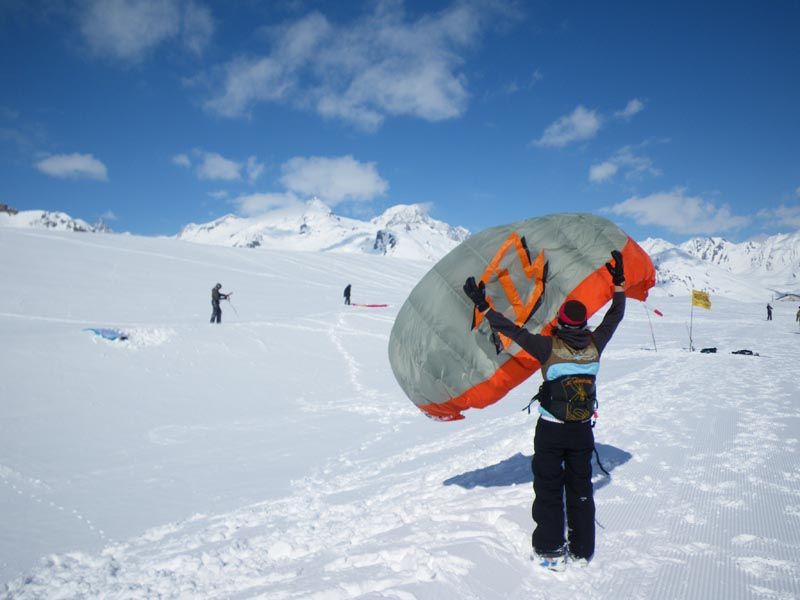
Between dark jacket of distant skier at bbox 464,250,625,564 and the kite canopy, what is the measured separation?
528mm

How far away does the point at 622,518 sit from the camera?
373 cm

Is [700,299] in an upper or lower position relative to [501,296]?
upper

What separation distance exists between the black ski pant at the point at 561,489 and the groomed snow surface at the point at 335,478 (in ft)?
0.66

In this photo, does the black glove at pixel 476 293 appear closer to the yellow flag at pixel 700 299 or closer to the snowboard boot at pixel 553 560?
the snowboard boot at pixel 553 560

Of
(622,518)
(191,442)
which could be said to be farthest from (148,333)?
(622,518)

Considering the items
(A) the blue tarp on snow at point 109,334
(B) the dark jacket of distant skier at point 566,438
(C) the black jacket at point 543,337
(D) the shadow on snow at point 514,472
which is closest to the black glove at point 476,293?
(C) the black jacket at point 543,337

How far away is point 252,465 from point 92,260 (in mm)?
27157

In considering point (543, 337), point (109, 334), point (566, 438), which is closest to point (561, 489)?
point (566, 438)

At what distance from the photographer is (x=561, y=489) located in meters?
3.33

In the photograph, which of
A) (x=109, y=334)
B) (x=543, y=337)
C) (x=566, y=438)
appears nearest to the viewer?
(x=566, y=438)

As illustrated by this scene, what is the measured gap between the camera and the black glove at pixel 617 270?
12.6 feet

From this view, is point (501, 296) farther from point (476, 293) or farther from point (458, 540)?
point (458, 540)

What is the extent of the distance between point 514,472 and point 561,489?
1.99 meters

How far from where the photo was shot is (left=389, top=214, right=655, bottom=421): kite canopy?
3955mm
